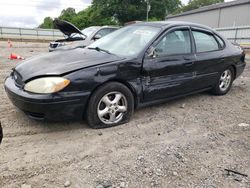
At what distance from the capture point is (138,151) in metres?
2.80

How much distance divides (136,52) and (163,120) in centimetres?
111

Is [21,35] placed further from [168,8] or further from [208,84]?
[168,8]

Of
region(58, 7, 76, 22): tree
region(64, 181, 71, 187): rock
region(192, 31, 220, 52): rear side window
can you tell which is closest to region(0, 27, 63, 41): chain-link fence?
region(192, 31, 220, 52): rear side window

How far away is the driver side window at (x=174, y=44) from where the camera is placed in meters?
3.76

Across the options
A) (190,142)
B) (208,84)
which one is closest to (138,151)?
(190,142)

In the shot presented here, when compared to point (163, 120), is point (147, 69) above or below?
above

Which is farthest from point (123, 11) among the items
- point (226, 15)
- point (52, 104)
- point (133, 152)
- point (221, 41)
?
point (133, 152)

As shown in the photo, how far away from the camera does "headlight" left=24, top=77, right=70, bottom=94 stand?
2865 mm

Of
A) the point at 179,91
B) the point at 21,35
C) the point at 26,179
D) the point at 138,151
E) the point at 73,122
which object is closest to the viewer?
the point at 26,179

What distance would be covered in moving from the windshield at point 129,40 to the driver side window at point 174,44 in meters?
0.20

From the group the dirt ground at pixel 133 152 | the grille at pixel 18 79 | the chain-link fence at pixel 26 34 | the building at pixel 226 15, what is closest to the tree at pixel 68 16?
the chain-link fence at pixel 26 34

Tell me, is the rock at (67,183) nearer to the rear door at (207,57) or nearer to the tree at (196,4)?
the rear door at (207,57)

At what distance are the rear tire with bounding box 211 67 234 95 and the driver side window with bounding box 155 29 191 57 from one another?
49.1 inches

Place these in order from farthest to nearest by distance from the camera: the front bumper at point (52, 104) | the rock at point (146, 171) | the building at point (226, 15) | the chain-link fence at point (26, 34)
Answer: the building at point (226, 15) → the chain-link fence at point (26, 34) → the front bumper at point (52, 104) → the rock at point (146, 171)
